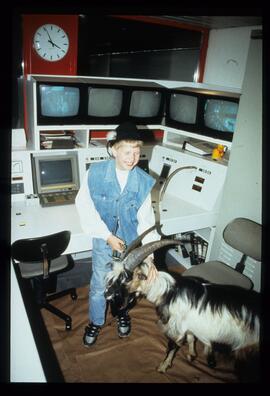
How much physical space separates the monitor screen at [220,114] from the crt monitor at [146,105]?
534 mm

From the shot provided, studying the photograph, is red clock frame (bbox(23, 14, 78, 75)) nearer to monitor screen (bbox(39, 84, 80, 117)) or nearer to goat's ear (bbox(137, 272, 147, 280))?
monitor screen (bbox(39, 84, 80, 117))

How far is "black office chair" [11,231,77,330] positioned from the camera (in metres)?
2.07

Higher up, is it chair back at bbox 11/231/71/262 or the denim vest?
the denim vest

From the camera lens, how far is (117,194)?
2.13 meters

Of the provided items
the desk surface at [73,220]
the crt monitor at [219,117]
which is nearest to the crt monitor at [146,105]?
the crt monitor at [219,117]

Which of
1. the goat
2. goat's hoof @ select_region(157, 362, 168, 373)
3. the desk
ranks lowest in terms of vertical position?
goat's hoof @ select_region(157, 362, 168, 373)

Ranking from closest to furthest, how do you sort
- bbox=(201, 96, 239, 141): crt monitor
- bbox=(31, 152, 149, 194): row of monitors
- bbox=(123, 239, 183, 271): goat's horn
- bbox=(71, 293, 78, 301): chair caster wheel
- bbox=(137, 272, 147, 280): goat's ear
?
1. bbox=(123, 239, 183, 271): goat's horn
2. bbox=(137, 272, 147, 280): goat's ear
3. bbox=(201, 96, 239, 141): crt monitor
4. bbox=(31, 152, 149, 194): row of monitors
5. bbox=(71, 293, 78, 301): chair caster wheel

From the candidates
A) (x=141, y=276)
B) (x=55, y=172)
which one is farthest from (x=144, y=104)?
(x=141, y=276)

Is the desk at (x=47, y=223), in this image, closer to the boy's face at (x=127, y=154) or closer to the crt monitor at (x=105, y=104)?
the boy's face at (x=127, y=154)

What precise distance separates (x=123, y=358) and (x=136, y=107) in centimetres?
226

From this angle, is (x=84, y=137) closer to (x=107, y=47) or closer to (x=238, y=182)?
(x=238, y=182)

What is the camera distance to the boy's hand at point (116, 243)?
2074 millimetres

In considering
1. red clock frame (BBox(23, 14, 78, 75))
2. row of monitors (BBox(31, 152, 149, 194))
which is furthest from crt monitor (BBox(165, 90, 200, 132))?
red clock frame (BBox(23, 14, 78, 75))

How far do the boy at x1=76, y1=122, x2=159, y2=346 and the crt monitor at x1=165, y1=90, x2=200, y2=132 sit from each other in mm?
1091
